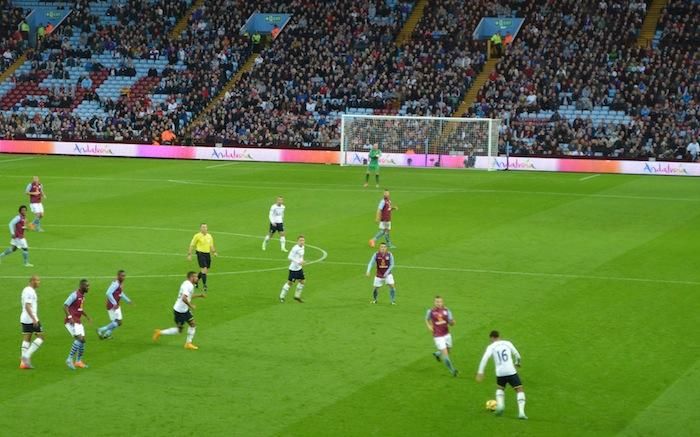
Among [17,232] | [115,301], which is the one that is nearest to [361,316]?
[115,301]

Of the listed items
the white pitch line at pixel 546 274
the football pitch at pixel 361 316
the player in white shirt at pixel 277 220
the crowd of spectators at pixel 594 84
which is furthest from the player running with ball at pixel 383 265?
the crowd of spectators at pixel 594 84

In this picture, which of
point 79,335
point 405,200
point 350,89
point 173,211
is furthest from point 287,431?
point 350,89

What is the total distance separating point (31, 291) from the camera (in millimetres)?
23547

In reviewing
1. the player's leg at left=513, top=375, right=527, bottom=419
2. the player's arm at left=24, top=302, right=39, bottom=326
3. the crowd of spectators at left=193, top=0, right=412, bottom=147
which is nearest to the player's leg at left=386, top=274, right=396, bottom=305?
the player's leg at left=513, top=375, right=527, bottom=419

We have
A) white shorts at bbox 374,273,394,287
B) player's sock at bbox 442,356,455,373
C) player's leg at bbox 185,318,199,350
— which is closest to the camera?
player's sock at bbox 442,356,455,373

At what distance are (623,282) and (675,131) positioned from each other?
1274 inches

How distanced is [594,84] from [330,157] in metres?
16.3

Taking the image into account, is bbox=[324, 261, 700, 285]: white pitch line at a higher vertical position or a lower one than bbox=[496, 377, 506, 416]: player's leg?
higher

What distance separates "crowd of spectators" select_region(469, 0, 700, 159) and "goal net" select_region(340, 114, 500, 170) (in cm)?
182

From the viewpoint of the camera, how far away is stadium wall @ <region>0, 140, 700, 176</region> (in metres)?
62.4

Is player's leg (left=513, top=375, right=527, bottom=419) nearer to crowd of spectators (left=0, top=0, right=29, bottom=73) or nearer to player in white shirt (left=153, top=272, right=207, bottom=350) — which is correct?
player in white shirt (left=153, top=272, right=207, bottom=350)

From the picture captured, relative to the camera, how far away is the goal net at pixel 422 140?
64.9 metres

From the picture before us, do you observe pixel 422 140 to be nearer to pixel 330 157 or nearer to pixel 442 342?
pixel 330 157

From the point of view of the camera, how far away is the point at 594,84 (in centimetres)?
6894
